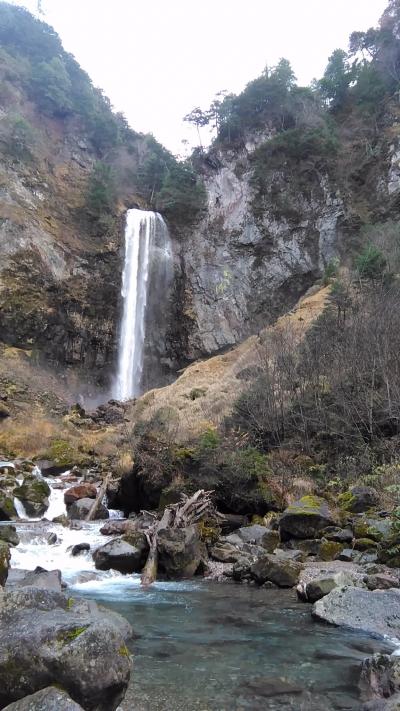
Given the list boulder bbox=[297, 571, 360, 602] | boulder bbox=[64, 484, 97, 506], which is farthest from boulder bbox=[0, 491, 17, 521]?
boulder bbox=[297, 571, 360, 602]

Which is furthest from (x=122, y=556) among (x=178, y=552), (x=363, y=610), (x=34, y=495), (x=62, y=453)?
(x=62, y=453)

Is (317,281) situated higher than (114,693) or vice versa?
(317,281)

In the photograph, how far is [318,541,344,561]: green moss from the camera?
400 inches

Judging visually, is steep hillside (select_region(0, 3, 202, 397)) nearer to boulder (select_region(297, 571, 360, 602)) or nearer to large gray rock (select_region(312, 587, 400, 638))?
boulder (select_region(297, 571, 360, 602))

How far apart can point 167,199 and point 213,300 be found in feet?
34.0

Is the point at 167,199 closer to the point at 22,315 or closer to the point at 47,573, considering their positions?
the point at 22,315

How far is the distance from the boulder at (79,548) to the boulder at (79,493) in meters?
5.09

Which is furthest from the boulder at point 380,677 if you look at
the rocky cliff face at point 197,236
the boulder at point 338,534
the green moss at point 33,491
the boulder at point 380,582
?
the rocky cliff face at point 197,236

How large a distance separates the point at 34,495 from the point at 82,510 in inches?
62.0

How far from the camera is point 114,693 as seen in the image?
3.82m

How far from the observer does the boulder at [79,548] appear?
11373 millimetres

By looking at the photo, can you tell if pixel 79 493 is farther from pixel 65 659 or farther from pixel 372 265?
pixel 372 265

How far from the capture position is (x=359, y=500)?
12344 mm

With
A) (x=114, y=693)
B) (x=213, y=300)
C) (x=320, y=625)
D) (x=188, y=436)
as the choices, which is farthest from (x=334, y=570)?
(x=213, y=300)
